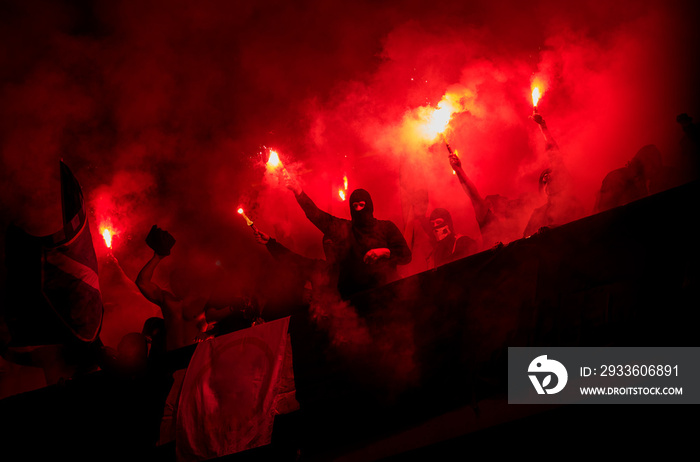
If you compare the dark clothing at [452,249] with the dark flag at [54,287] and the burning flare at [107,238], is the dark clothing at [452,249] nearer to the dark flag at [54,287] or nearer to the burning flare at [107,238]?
the dark flag at [54,287]

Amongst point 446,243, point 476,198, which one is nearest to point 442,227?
point 446,243

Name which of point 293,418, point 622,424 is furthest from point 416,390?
point 622,424

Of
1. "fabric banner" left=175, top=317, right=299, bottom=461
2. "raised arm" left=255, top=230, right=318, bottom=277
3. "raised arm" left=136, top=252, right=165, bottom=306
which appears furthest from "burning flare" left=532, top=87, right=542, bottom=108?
"raised arm" left=136, top=252, right=165, bottom=306

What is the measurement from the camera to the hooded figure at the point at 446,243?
181 inches

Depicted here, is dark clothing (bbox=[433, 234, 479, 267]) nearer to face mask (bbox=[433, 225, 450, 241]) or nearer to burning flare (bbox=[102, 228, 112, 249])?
face mask (bbox=[433, 225, 450, 241])

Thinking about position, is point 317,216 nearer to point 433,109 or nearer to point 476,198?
point 476,198

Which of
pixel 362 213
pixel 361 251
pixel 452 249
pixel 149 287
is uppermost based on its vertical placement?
pixel 362 213

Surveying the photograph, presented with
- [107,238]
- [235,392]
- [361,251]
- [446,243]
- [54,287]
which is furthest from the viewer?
[107,238]

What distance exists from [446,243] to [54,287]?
13.2 ft

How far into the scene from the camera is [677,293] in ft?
9.07

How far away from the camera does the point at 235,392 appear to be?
380 centimetres

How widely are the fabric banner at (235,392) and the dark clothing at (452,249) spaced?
177 centimetres

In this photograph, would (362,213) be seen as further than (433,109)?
No

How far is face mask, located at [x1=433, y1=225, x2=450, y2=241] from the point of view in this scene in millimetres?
4777
